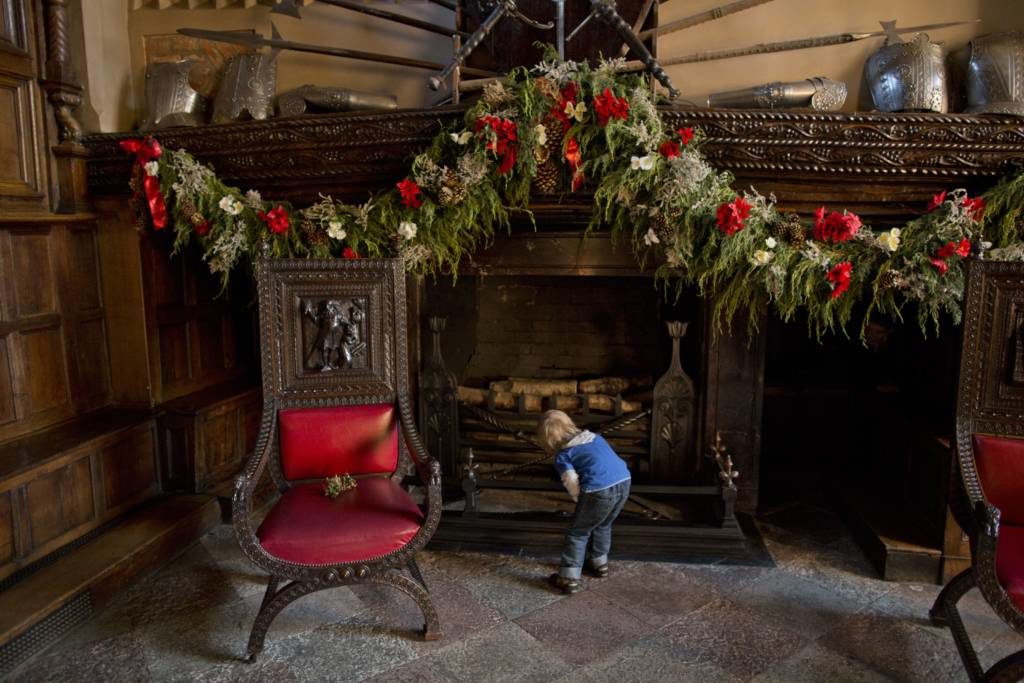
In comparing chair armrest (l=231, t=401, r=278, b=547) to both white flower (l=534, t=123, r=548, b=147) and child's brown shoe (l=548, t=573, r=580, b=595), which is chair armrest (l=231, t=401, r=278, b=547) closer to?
child's brown shoe (l=548, t=573, r=580, b=595)

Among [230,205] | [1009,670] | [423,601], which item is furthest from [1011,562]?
[230,205]

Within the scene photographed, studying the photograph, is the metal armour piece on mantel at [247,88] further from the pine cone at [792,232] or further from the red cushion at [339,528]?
the pine cone at [792,232]

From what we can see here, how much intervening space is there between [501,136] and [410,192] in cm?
46

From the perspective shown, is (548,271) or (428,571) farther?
(548,271)

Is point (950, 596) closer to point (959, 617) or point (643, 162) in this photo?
point (959, 617)

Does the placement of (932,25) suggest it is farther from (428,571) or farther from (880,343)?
(428,571)

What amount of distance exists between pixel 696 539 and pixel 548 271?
1528 millimetres

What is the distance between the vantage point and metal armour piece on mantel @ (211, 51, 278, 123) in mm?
3244

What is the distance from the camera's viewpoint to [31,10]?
2.98 metres

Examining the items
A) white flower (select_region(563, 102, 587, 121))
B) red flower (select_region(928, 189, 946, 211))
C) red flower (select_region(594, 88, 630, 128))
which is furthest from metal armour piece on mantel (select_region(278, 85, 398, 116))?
red flower (select_region(928, 189, 946, 211))

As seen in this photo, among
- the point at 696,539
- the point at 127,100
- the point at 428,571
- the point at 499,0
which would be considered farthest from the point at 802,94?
the point at 127,100

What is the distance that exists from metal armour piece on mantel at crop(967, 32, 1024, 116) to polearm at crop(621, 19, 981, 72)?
20cm

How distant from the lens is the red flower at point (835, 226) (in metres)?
2.59

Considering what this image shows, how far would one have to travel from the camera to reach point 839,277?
2.55m
